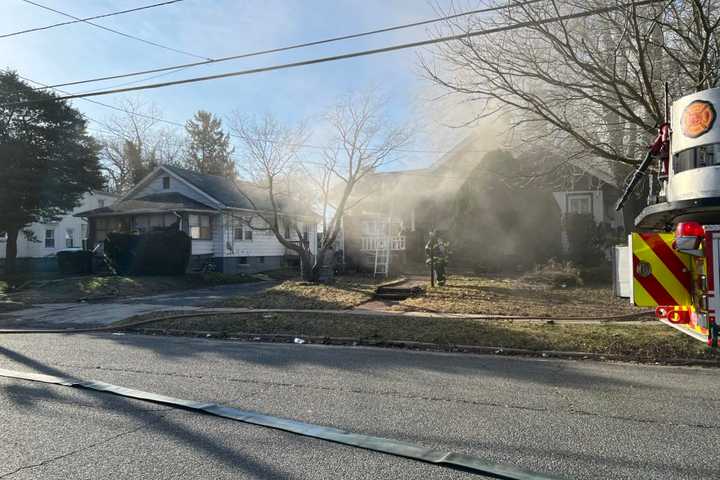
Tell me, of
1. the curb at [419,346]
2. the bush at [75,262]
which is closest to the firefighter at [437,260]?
the curb at [419,346]

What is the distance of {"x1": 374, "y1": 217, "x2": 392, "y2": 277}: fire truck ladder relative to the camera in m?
19.1

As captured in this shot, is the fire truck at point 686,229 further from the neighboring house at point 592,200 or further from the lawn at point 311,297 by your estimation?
the neighboring house at point 592,200

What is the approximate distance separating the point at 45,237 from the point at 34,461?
116ft

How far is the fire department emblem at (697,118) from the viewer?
14.5 feet

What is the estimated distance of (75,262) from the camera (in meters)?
23.2

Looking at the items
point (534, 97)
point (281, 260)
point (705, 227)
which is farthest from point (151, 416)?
point (281, 260)

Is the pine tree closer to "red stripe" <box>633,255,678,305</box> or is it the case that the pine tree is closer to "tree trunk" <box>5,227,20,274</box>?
"tree trunk" <box>5,227,20,274</box>

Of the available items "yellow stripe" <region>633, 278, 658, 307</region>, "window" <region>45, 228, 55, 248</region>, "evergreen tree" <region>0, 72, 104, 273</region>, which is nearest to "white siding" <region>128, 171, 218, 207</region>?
"evergreen tree" <region>0, 72, 104, 273</region>

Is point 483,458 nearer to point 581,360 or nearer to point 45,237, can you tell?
point 581,360

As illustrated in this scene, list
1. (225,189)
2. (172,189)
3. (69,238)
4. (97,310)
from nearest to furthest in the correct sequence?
1. (97,310)
2. (172,189)
3. (225,189)
4. (69,238)

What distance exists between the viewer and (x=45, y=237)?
1341 inches

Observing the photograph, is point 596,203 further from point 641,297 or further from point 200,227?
point 641,297

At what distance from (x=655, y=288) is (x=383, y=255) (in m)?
14.7

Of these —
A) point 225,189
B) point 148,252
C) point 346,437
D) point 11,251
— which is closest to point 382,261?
point 148,252
